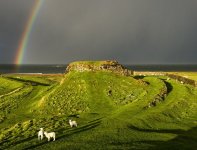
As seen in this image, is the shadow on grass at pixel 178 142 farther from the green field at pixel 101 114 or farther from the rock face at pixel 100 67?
the rock face at pixel 100 67

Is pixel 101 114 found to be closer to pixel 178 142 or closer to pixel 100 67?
pixel 178 142

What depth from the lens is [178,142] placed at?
42.2 meters

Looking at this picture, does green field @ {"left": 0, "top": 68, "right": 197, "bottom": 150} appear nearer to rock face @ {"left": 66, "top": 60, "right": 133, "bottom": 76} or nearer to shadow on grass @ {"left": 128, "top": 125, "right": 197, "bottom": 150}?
shadow on grass @ {"left": 128, "top": 125, "right": 197, "bottom": 150}

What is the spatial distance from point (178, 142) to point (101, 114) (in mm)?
21910

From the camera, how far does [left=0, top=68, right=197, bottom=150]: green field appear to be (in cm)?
4112

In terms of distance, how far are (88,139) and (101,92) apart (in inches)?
1577

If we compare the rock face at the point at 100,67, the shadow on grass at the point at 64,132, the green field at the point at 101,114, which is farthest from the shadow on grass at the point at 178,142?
the rock face at the point at 100,67

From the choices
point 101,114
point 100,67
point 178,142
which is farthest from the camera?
point 100,67

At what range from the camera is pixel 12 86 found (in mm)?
108750

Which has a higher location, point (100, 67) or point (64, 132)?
point (100, 67)

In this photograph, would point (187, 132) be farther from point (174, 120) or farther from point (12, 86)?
point (12, 86)

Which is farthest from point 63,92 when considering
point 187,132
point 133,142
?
point 133,142

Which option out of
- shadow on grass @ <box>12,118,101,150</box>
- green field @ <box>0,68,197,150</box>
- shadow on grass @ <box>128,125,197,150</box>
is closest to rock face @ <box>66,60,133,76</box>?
green field @ <box>0,68,197,150</box>

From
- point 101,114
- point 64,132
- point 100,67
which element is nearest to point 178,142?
point 64,132
